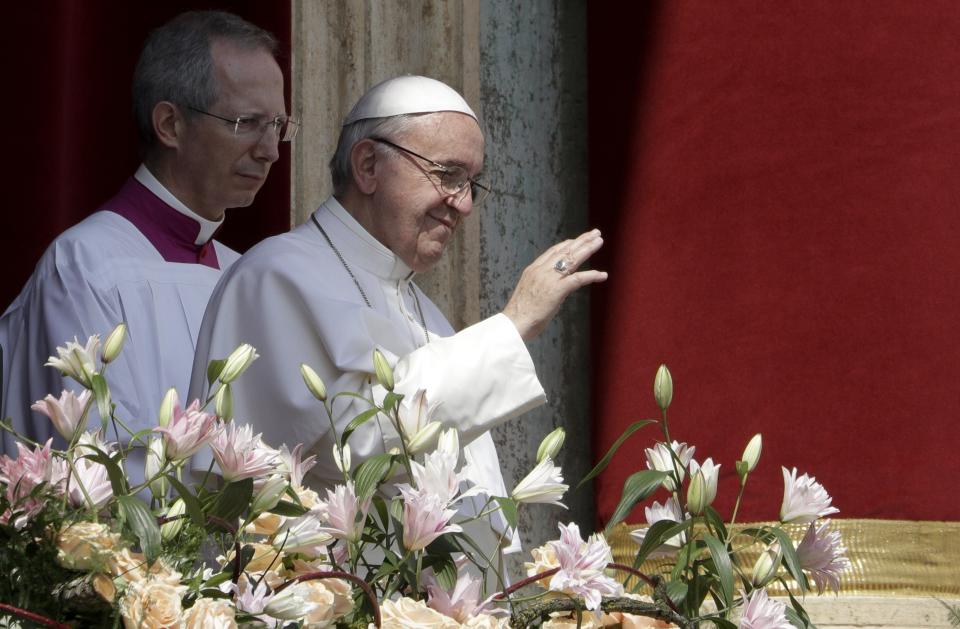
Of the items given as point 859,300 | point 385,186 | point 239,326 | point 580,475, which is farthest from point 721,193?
point 239,326

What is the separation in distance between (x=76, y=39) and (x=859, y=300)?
6.67 feet

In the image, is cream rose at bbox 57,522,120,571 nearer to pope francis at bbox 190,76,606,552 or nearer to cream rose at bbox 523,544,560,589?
cream rose at bbox 523,544,560,589

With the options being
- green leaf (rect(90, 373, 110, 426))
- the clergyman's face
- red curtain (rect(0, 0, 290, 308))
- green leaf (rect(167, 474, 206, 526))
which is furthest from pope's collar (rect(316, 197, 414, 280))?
green leaf (rect(167, 474, 206, 526))

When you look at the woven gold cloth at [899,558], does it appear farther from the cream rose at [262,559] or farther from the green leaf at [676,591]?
the cream rose at [262,559]

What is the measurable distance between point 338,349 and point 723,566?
134 centimetres

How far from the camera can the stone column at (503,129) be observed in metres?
3.99

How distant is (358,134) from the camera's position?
289cm

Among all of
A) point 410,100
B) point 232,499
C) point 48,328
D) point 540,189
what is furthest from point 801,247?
point 232,499

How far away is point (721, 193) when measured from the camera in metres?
4.13

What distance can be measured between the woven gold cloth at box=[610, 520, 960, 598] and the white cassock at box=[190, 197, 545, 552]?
1121mm

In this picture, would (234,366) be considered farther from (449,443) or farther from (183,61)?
(183,61)

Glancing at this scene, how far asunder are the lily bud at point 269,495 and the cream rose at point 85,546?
0.36ft

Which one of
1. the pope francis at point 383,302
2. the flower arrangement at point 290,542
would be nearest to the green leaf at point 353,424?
the flower arrangement at point 290,542

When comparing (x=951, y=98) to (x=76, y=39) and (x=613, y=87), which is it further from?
(x=76, y=39)
